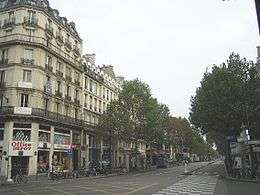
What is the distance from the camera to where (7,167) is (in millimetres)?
39875

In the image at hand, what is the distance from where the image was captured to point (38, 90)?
46906 millimetres

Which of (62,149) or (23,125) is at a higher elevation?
(23,125)

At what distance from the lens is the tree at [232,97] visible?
125 ft

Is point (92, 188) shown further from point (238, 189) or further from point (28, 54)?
point (28, 54)

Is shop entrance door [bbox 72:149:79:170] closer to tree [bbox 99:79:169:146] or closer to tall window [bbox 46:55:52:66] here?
tree [bbox 99:79:169:146]

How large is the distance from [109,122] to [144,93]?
841 centimetres

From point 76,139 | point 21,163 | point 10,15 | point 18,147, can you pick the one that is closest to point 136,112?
point 76,139

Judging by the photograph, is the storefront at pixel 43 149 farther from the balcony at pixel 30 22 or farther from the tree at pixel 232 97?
the tree at pixel 232 97

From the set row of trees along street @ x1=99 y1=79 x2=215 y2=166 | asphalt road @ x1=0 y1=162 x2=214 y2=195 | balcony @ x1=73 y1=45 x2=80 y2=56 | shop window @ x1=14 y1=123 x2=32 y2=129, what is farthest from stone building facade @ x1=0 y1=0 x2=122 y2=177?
asphalt road @ x1=0 y1=162 x2=214 y2=195

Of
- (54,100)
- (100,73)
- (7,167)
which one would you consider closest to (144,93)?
(100,73)

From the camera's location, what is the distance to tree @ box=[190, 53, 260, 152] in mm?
38250

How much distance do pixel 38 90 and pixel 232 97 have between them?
920 inches

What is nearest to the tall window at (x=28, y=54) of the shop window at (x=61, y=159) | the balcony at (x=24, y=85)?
the balcony at (x=24, y=85)

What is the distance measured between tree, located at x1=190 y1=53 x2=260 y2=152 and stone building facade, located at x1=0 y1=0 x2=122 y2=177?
18.7 m
